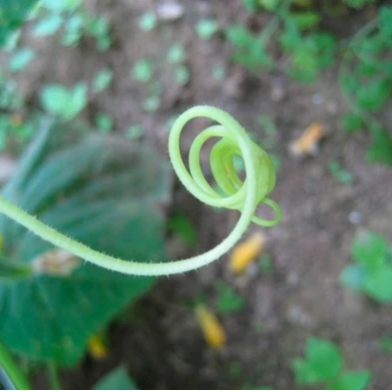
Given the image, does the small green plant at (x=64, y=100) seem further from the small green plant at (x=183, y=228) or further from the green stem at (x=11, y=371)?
the green stem at (x=11, y=371)

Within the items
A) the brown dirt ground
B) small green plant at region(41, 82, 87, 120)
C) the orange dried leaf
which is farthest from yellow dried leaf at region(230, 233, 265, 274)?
small green plant at region(41, 82, 87, 120)

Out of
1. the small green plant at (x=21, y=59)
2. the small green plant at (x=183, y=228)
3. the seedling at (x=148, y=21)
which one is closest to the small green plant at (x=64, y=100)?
the small green plant at (x=21, y=59)

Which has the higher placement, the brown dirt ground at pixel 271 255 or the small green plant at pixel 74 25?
the small green plant at pixel 74 25

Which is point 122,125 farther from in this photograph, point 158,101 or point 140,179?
point 140,179

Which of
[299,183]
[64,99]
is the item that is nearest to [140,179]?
[299,183]

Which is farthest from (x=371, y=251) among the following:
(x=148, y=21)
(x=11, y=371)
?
(x=148, y=21)

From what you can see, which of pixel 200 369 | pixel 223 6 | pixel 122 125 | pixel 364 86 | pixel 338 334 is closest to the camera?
pixel 364 86

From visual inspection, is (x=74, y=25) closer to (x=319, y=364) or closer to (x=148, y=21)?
(x=148, y=21)
